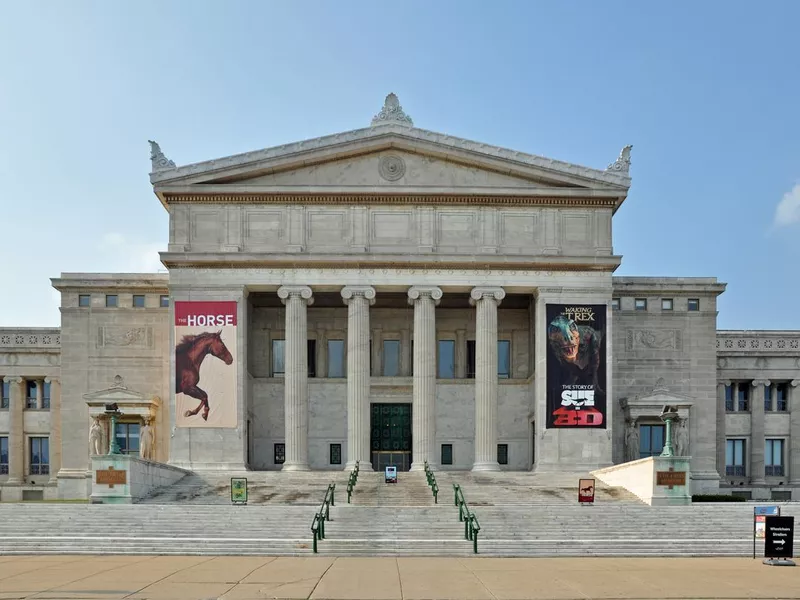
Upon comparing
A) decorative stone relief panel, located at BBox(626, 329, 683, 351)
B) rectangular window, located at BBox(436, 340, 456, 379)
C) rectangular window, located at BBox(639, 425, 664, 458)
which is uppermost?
decorative stone relief panel, located at BBox(626, 329, 683, 351)

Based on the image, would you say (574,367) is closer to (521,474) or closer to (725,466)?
A: (521,474)

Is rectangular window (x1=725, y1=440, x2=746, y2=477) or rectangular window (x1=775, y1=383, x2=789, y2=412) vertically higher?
rectangular window (x1=775, y1=383, x2=789, y2=412)

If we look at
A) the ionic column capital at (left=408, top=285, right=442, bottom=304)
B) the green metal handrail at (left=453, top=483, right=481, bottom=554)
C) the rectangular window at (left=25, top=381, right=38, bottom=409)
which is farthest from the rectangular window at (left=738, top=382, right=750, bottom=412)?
the rectangular window at (left=25, top=381, right=38, bottom=409)

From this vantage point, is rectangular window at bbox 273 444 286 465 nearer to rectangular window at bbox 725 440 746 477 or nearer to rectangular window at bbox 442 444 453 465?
rectangular window at bbox 442 444 453 465

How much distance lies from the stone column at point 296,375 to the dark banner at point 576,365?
13725mm

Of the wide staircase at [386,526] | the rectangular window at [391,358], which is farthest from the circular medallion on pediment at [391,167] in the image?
A: the wide staircase at [386,526]

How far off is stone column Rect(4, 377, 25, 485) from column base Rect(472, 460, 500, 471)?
29.4m

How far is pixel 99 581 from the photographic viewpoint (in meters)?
22.3

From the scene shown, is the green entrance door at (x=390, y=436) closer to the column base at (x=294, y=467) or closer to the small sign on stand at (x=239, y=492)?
the column base at (x=294, y=467)

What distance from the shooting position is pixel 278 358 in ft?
182

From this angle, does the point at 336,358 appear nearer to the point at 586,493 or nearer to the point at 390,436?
the point at 390,436

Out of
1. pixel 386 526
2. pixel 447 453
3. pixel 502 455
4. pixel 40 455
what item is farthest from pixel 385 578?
pixel 40 455

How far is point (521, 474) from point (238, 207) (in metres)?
21.7

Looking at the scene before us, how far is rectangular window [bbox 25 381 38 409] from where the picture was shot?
59.2 m
